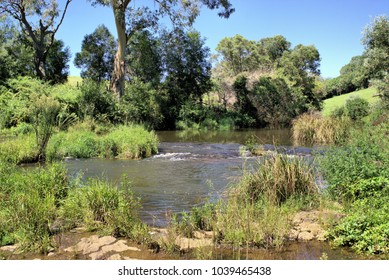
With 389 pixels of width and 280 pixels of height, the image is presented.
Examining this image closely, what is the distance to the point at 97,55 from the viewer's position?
36.7m

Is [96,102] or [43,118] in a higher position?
[96,102]

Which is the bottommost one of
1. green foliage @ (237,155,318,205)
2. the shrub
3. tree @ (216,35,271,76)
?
green foliage @ (237,155,318,205)

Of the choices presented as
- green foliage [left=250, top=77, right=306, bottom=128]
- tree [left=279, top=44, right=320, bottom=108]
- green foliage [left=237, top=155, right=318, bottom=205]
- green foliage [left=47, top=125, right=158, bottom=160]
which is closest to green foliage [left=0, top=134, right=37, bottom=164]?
green foliage [left=47, top=125, right=158, bottom=160]

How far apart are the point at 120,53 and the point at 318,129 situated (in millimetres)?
15658

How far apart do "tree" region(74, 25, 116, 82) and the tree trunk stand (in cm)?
823

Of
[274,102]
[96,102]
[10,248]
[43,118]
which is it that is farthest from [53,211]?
[274,102]

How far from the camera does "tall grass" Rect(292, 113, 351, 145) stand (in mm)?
19078

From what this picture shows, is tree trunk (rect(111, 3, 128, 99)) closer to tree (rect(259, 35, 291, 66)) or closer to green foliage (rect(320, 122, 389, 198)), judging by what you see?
green foliage (rect(320, 122, 389, 198))

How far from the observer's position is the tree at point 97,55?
35.9 metres

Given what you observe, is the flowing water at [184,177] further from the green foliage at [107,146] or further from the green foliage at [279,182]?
the green foliage at [107,146]

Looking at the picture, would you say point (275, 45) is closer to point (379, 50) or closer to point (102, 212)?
point (379, 50)

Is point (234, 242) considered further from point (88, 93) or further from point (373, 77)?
point (373, 77)
